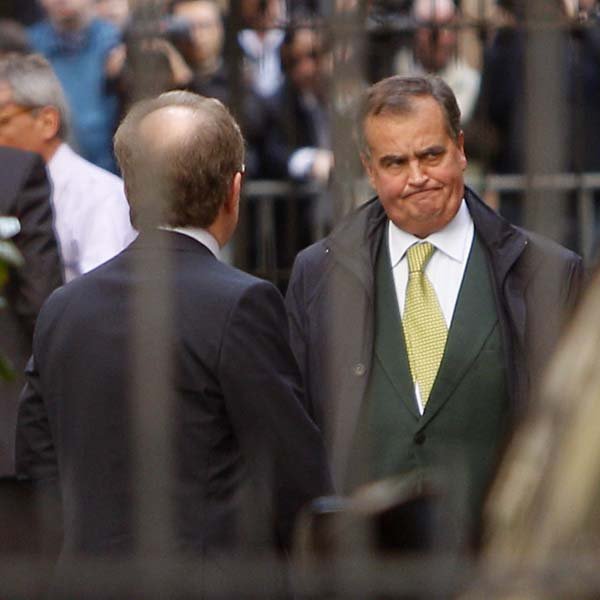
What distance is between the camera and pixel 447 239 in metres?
4.87

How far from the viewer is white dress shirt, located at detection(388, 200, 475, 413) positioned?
4.79 metres

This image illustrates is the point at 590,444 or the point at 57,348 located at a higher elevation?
the point at 590,444

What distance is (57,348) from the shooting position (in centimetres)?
395

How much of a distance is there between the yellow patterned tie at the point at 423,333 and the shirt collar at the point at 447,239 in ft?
0.36

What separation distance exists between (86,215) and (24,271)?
1.37 feet

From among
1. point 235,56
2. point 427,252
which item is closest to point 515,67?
point 235,56

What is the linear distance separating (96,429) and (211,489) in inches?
10.1

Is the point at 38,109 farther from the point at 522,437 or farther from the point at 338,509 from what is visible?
the point at 522,437

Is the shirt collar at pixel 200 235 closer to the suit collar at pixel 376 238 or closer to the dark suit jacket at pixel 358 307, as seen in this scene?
the dark suit jacket at pixel 358 307

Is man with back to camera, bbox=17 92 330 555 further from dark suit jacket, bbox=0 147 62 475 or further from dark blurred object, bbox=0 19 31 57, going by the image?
dark blurred object, bbox=0 19 31 57

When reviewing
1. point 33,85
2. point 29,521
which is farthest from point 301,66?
point 29,521

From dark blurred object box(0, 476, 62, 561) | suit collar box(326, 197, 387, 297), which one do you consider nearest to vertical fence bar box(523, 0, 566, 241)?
dark blurred object box(0, 476, 62, 561)

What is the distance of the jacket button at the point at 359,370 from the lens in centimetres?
464

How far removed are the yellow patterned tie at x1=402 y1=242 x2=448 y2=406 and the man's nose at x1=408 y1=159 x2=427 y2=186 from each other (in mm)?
269
